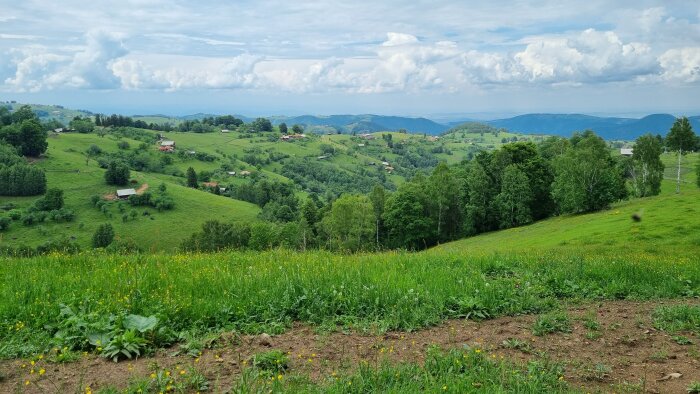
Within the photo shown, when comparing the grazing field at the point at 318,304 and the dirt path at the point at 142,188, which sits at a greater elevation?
the grazing field at the point at 318,304

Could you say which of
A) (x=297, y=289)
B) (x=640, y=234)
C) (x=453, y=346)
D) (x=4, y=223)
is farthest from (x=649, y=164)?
(x=4, y=223)

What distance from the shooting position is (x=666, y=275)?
11898mm

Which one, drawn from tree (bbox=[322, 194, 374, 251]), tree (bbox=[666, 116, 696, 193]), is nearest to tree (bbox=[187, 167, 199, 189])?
tree (bbox=[322, 194, 374, 251])

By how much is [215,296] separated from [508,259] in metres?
8.49

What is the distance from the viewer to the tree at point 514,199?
7219cm

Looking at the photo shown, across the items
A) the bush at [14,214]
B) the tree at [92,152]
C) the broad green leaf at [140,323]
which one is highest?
the broad green leaf at [140,323]

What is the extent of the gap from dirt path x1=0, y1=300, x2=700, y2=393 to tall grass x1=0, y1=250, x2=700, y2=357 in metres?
0.43

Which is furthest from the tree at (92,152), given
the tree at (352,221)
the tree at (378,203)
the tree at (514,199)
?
the tree at (514,199)

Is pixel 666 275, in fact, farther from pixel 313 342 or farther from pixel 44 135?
pixel 44 135

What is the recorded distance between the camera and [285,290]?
8.53 m

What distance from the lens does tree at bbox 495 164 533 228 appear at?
72.2m

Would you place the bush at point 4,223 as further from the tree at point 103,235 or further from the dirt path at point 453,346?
the dirt path at point 453,346

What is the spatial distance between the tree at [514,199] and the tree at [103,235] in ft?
271

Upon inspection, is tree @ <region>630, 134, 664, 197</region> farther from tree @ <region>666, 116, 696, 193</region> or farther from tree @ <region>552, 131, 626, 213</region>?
tree @ <region>552, 131, 626, 213</region>
